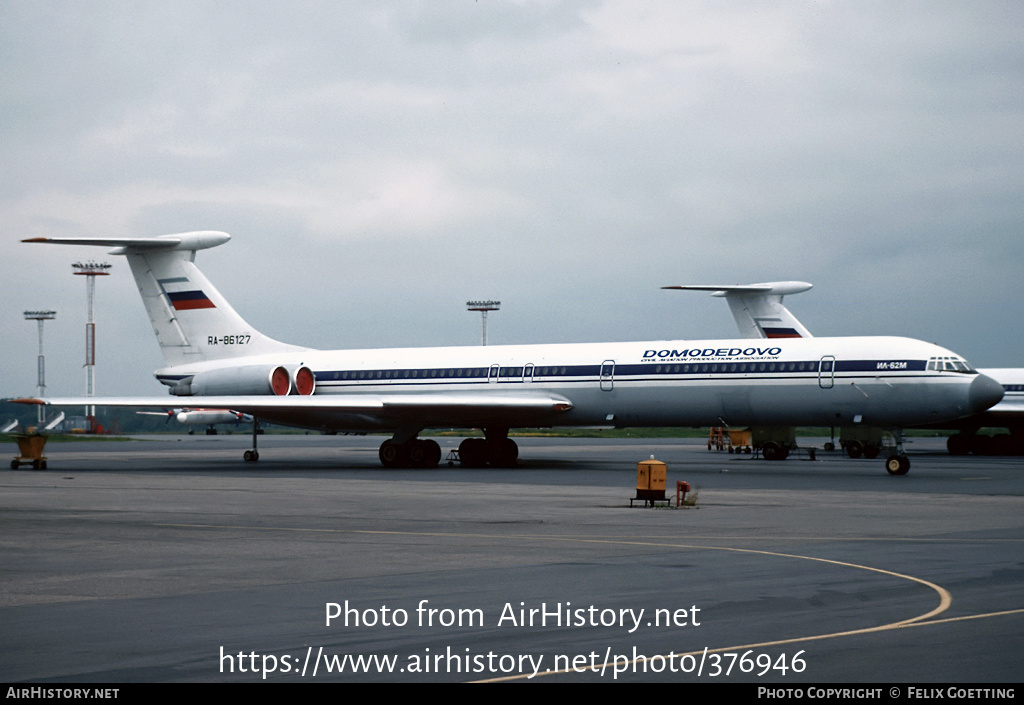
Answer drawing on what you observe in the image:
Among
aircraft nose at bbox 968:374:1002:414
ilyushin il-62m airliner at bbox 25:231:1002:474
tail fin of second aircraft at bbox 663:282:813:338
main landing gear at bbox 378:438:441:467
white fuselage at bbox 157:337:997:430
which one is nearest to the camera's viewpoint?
aircraft nose at bbox 968:374:1002:414

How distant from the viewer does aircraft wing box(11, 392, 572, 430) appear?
120 ft

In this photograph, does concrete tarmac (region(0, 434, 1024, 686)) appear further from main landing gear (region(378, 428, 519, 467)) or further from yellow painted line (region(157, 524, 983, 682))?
main landing gear (region(378, 428, 519, 467))

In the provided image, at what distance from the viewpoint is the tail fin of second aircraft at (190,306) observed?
141 feet

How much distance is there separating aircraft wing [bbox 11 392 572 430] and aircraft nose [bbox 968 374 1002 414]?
37.5 feet

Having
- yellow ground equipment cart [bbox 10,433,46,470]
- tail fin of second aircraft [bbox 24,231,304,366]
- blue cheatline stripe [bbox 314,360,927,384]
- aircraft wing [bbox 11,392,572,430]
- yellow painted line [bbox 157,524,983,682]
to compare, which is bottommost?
yellow painted line [bbox 157,524,983,682]

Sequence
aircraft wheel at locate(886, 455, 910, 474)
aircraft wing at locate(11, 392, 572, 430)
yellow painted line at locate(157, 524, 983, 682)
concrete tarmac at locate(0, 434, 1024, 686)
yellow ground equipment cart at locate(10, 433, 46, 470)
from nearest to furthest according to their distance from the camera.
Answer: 1. concrete tarmac at locate(0, 434, 1024, 686)
2. yellow painted line at locate(157, 524, 983, 682)
3. aircraft wheel at locate(886, 455, 910, 474)
4. yellow ground equipment cart at locate(10, 433, 46, 470)
5. aircraft wing at locate(11, 392, 572, 430)

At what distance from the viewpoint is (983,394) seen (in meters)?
32.0

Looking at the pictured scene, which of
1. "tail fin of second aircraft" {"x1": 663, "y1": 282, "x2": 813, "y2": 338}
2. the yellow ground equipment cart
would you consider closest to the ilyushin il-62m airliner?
the yellow ground equipment cart

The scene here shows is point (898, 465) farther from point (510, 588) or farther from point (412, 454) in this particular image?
point (510, 588)
